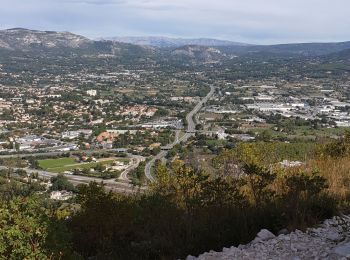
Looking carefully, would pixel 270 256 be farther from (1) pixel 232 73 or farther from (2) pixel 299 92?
(1) pixel 232 73

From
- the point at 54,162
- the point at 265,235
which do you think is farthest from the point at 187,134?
the point at 265,235

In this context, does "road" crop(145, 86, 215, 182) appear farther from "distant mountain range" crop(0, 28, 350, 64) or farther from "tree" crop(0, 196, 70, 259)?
"distant mountain range" crop(0, 28, 350, 64)

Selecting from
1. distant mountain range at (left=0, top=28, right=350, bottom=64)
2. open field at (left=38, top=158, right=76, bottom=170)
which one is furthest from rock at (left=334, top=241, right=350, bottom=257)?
distant mountain range at (left=0, top=28, right=350, bottom=64)

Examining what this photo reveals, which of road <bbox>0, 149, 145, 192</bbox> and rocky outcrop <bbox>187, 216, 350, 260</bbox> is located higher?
rocky outcrop <bbox>187, 216, 350, 260</bbox>

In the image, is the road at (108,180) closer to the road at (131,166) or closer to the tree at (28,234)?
the road at (131,166)

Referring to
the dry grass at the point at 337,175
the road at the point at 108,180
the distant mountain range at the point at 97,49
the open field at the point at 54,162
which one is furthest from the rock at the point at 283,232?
the distant mountain range at the point at 97,49

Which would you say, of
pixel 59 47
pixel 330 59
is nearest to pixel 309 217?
pixel 330 59

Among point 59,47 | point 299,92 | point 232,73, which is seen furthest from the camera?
point 59,47
